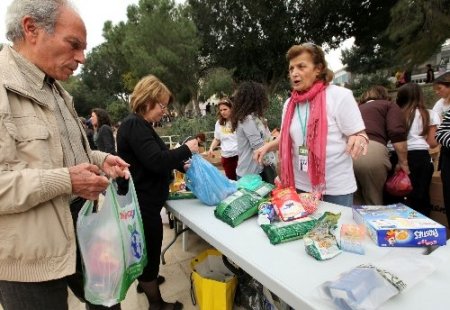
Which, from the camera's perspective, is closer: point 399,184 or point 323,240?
point 323,240

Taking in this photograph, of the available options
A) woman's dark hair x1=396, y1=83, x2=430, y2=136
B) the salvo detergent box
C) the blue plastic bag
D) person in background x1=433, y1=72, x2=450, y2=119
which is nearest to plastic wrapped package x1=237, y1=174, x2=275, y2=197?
the blue plastic bag

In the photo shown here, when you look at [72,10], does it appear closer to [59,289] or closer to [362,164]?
[59,289]

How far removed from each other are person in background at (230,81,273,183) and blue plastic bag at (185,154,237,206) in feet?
3.29

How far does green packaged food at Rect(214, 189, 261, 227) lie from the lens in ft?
5.04

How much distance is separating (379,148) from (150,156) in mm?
1865

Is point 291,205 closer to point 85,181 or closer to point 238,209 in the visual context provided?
point 238,209

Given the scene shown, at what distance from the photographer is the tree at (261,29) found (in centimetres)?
1697

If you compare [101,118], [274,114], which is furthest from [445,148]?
[274,114]

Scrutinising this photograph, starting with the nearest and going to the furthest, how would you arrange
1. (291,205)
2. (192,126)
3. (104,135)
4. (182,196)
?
(291,205), (182,196), (104,135), (192,126)

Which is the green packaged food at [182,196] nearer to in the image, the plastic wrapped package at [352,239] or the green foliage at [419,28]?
the plastic wrapped package at [352,239]

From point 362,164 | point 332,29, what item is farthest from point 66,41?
point 332,29

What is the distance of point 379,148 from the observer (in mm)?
2445

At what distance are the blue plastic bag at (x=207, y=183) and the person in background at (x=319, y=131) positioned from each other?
42 centimetres

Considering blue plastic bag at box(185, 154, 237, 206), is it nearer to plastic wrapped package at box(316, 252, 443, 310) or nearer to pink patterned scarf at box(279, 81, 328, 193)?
pink patterned scarf at box(279, 81, 328, 193)
